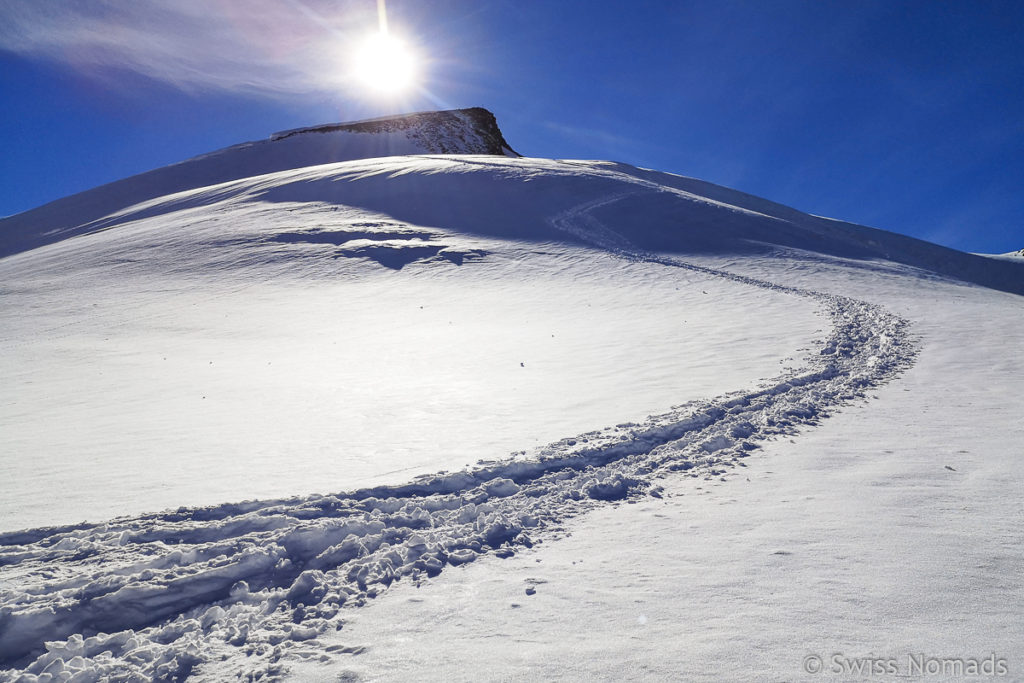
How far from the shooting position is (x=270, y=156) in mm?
56344

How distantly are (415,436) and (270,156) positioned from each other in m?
57.8

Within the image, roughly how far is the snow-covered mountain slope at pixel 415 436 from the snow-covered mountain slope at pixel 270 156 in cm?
2074

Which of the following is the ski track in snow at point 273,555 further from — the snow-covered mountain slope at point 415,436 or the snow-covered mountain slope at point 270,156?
A: the snow-covered mountain slope at point 270,156

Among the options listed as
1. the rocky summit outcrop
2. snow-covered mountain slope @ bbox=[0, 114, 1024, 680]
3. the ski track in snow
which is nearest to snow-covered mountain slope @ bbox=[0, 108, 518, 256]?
the rocky summit outcrop

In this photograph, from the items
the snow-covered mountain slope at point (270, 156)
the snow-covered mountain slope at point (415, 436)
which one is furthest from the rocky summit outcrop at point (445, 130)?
the snow-covered mountain slope at point (415, 436)

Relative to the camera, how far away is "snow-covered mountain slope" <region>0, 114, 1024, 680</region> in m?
Result: 3.55

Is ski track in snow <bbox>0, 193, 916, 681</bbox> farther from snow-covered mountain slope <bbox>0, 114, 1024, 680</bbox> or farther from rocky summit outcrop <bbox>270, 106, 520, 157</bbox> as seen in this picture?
rocky summit outcrop <bbox>270, 106, 520, 157</bbox>

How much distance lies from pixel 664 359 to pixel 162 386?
8.78 m

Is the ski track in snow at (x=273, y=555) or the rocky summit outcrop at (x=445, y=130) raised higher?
the rocky summit outcrop at (x=445, y=130)

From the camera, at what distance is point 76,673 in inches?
119

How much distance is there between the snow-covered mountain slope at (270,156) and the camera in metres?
36.6

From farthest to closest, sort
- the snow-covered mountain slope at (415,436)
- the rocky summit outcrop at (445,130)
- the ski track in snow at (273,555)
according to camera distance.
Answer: the rocky summit outcrop at (445,130), the snow-covered mountain slope at (415,436), the ski track in snow at (273,555)


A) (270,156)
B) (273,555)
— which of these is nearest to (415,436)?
(273,555)

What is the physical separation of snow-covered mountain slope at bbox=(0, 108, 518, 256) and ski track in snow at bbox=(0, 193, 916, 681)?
1393 inches
